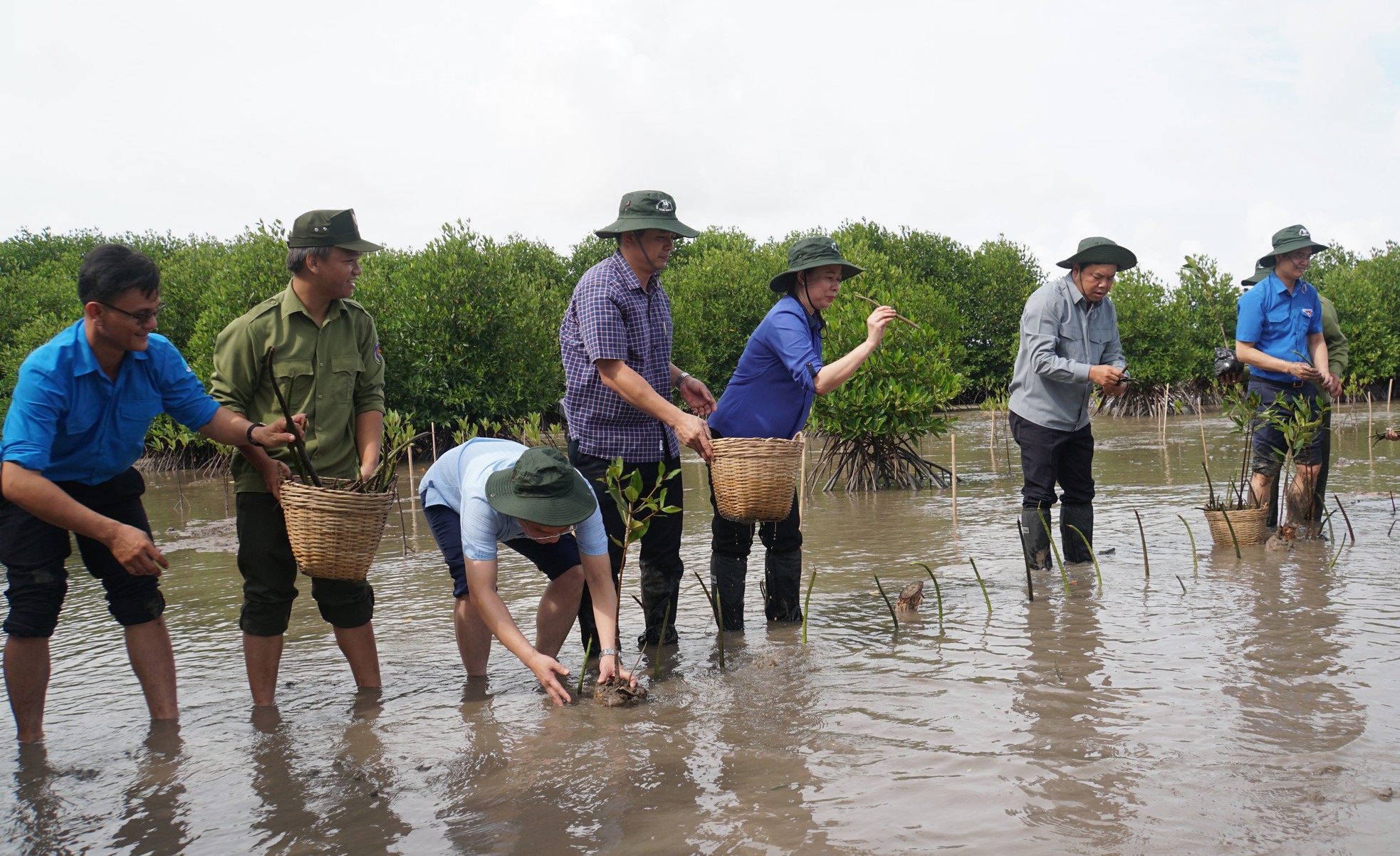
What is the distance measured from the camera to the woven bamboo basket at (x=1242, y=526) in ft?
20.4

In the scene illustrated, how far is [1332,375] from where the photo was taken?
6660 mm

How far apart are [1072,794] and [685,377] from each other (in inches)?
93.1

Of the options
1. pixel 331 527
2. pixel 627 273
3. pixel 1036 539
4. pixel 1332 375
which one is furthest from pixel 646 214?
pixel 1332 375

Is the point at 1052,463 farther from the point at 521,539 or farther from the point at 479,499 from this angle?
the point at 479,499

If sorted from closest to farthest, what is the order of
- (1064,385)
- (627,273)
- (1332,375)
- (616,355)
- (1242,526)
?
1. (616,355)
2. (627,273)
3. (1064,385)
4. (1242,526)
5. (1332,375)

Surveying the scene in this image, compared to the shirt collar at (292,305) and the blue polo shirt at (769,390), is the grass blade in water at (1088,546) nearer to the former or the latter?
the blue polo shirt at (769,390)

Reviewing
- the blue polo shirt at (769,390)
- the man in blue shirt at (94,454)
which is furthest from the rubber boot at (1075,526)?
the man in blue shirt at (94,454)

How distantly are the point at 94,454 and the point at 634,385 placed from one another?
186cm

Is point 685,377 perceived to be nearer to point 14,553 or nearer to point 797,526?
point 797,526

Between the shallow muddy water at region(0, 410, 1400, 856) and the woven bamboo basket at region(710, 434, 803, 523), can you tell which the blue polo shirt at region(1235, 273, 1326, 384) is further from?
the woven bamboo basket at region(710, 434, 803, 523)

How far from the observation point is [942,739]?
3287mm

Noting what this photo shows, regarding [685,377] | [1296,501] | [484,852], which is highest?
[685,377]

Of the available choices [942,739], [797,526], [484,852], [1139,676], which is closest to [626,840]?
[484,852]

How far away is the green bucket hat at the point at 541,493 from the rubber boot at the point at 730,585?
1.25 meters
